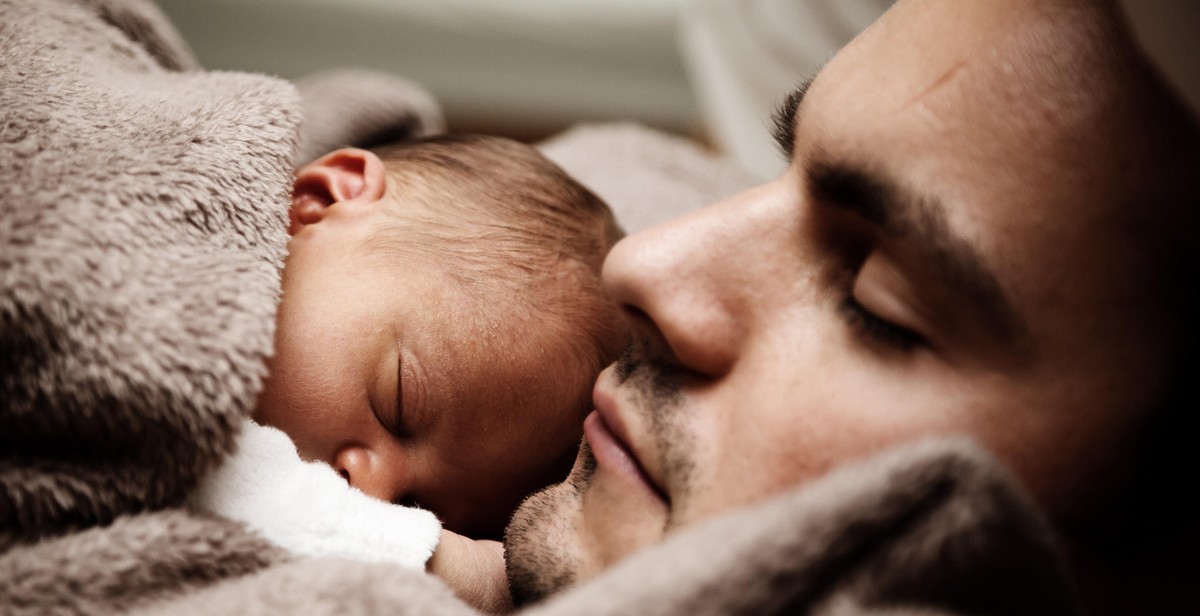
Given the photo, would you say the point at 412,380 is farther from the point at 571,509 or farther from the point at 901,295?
the point at 901,295

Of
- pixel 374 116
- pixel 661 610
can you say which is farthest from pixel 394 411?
pixel 374 116

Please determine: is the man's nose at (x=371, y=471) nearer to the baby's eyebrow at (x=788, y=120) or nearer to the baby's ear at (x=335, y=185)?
the baby's ear at (x=335, y=185)

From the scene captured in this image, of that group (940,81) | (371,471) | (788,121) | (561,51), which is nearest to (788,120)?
(788,121)

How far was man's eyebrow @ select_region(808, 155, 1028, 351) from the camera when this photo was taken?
1.75ft

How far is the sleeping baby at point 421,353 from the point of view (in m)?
0.74

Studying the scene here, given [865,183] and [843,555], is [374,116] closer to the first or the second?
[865,183]

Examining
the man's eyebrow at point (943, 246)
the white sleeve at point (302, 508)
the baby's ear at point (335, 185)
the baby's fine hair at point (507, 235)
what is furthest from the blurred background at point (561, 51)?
the white sleeve at point (302, 508)

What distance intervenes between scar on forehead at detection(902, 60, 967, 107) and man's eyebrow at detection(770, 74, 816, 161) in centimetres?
13

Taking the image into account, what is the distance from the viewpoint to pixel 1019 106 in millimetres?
547

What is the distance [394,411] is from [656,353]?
12.5 inches

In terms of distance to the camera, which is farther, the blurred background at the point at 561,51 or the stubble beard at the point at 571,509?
the blurred background at the point at 561,51

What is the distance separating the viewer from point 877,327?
609 millimetres

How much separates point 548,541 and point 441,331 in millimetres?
263

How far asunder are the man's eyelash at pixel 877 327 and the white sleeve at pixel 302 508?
45 centimetres
